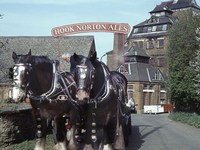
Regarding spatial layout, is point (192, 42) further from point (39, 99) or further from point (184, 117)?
point (39, 99)

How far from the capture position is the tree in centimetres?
2706

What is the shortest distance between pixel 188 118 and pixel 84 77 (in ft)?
70.8

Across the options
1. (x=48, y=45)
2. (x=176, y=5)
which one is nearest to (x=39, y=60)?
(x=48, y=45)

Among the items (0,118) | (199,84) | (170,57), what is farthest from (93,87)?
(170,57)

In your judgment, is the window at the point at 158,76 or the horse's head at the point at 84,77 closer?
the horse's head at the point at 84,77

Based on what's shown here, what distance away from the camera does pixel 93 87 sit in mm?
6230

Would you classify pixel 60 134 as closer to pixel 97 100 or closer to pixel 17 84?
pixel 97 100

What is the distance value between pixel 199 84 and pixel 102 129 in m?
18.4

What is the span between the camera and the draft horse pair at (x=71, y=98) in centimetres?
589

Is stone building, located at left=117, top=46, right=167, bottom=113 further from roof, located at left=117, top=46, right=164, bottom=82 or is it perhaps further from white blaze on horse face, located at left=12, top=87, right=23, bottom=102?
white blaze on horse face, located at left=12, top=87, right=23, bottom=102

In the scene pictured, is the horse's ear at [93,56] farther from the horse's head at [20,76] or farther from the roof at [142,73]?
the roof at [142,73]

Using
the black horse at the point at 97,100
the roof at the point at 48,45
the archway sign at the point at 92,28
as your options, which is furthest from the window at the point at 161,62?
the black horse at the point at 97,100

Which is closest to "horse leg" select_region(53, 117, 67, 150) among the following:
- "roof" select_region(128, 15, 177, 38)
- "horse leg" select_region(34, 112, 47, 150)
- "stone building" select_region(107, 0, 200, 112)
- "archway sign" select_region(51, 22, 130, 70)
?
"horse leg" select_region(34, 112, 47, 150)

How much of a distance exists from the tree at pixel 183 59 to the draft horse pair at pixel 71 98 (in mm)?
20745
